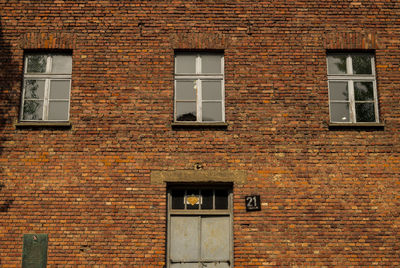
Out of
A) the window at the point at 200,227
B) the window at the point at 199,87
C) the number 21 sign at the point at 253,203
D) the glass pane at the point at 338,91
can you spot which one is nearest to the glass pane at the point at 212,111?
the window at the point at 199,87

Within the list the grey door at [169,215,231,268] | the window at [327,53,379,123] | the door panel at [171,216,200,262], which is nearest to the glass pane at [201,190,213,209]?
the grey door at [169,215,231,268]

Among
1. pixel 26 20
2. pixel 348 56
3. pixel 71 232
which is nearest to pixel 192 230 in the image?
pixel 71 232

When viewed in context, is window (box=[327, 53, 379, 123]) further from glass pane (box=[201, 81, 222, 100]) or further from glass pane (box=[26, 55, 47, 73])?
glass pane (box=[26, 55, 47, 73])

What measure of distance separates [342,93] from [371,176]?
1.96 metres

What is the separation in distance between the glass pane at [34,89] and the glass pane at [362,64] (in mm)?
7118

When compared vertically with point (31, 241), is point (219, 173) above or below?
above

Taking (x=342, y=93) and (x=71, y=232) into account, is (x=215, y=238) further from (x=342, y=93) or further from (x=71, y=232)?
(x=342, y=93)

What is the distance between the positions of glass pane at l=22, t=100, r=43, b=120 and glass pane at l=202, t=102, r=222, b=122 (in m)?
3.66

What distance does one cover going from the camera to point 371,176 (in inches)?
354

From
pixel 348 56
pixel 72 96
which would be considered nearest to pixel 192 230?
pixel 72 96

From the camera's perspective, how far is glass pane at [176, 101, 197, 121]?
940 centimetres

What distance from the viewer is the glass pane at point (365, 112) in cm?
945

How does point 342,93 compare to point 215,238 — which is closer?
point 215,238

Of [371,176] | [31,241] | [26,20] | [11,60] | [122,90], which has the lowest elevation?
[31,241]
